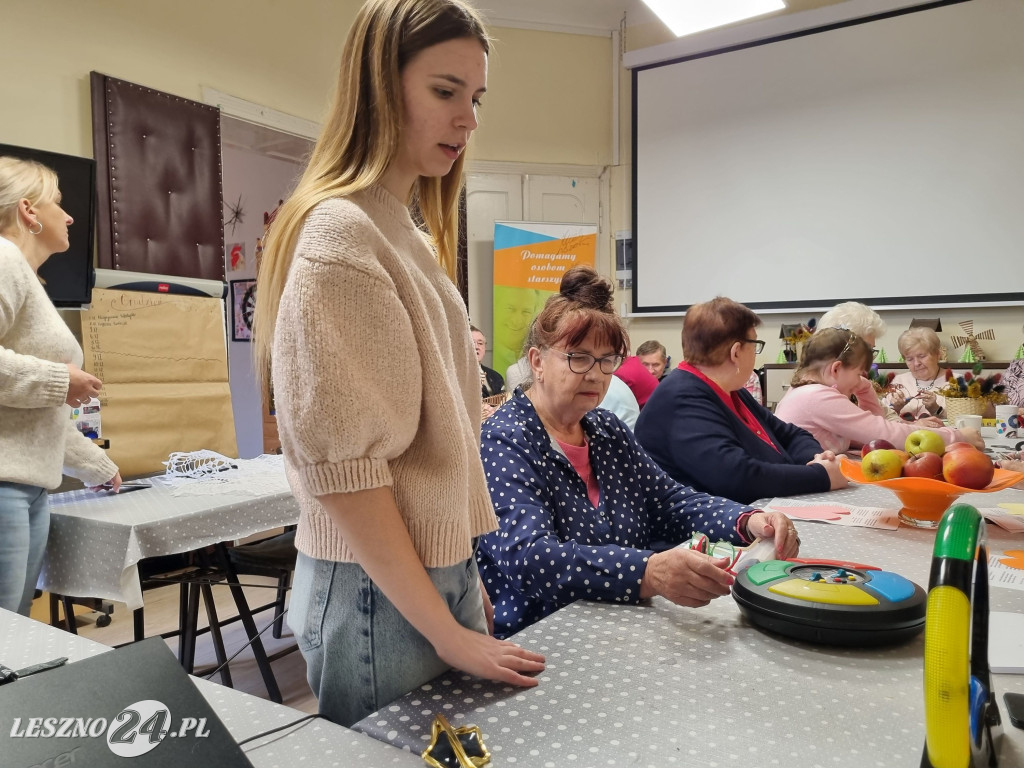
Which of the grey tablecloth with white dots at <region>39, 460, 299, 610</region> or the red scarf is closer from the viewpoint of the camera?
the grey tablecloth with white dots at <region>39, 460, 299, 610</region>

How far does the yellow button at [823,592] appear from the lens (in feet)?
2.87

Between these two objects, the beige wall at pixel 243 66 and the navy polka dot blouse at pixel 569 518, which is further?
the beige wall at pixel 243 66

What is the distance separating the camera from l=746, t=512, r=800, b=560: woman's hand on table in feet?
4.06

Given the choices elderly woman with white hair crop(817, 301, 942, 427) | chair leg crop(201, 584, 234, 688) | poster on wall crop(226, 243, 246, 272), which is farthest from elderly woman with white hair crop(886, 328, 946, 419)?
poster on wall crop(226, 243, 246, 272)

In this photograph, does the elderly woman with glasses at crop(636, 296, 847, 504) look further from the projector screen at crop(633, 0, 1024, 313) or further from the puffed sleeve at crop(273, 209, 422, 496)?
the projector screen at crop(633, 0, 1024, 313)

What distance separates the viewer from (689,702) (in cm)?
74

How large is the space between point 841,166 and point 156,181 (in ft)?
14.6

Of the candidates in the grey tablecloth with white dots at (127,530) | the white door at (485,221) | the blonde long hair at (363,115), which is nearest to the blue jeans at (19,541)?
the grey tablecloth with white dots at (127,530)

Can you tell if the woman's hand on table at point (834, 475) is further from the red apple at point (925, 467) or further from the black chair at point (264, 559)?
the black chair at point (264, 559)

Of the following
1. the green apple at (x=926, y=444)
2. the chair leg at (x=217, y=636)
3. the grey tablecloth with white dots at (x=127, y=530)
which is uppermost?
the green apple at (x=926, y=444)

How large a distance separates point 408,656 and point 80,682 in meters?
0.32

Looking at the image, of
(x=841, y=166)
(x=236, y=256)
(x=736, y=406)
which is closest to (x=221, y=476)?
(x=736, y=406)

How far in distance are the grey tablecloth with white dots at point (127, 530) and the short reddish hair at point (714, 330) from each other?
52.6 inches

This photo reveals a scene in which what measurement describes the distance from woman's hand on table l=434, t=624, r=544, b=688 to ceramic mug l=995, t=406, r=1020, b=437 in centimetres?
274
